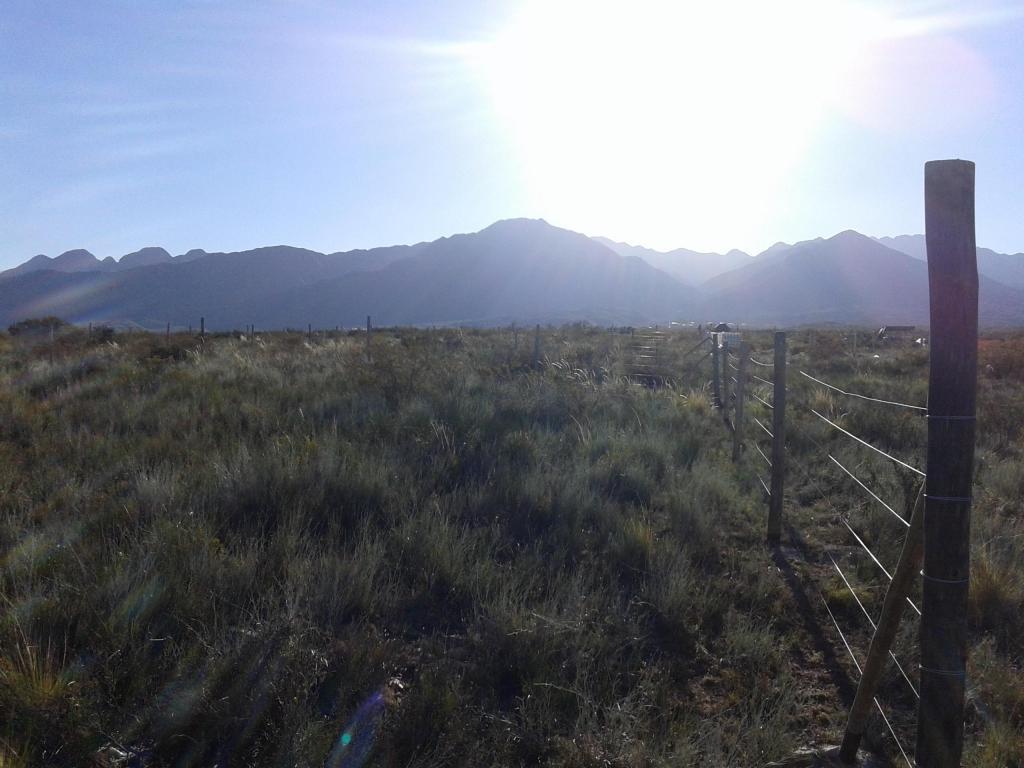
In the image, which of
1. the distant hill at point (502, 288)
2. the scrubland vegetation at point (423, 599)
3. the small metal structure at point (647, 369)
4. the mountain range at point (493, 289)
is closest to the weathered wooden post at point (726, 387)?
the small metal structure at point (647, 369)

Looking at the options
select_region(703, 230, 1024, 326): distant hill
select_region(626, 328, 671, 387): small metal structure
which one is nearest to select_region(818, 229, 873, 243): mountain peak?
select_region(703, 230, 1024, 326): distant hill

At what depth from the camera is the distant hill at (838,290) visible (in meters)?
136

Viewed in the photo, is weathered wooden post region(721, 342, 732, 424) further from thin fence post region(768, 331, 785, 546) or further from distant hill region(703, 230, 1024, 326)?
distant hill region(703, 230, 1024, 326)

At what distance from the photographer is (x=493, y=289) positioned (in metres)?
159

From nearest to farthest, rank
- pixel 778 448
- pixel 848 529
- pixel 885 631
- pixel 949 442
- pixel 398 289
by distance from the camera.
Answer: pixel 949 442 < pixel 885 631 < pixel 848 529 < pixel 778 448 < pixel 398 289

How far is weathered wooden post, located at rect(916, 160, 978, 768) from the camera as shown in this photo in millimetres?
2533

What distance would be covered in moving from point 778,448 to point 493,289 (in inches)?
6091

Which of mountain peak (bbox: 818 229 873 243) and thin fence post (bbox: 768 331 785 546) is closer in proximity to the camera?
thin fence post (bbox: 768 331 785 546)

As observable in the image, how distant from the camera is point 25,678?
3055mm

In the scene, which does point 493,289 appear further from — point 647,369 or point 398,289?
point 647,369

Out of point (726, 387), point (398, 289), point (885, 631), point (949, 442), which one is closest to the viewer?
point (949, 442)

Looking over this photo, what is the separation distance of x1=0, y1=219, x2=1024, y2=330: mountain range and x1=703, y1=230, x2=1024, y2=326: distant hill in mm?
377

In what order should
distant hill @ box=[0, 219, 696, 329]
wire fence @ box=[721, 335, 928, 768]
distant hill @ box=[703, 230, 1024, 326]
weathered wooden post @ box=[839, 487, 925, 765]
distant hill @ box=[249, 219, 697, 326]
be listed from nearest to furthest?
weathered wooden post @ box=[839, 487, 925, 765]
wire fence @ box=[721, 335, 928, 768]
distant hill @ box=[703, 230, 1024, 326]
distant hill @ box=[0, 219, 696, 329]
distant hill @ box=[249, 219, 697, 326]

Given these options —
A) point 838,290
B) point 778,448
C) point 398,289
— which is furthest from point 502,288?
point 778,448
